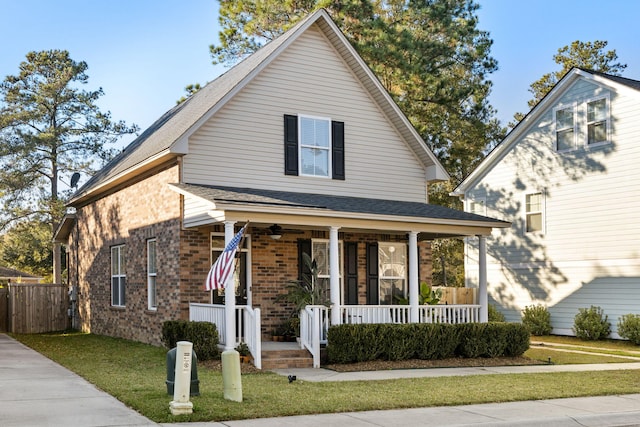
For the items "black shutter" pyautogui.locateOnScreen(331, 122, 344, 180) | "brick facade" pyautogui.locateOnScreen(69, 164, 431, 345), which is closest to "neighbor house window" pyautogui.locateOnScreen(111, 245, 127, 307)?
"brick facade" pyautogui.locateOnScreen(69, 164, 431, 345)

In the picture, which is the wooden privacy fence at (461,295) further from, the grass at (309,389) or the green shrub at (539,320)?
the grass at (309,389)

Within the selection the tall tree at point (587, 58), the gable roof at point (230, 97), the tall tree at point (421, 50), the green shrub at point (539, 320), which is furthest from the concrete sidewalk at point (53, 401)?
the tall tree at point (587, 58)

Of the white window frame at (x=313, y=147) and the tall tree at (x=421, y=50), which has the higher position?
the tall tree at (x=421, y=50)

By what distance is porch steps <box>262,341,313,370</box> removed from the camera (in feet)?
50.6

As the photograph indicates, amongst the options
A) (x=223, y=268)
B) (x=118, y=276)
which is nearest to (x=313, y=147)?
(x=118, y=276)

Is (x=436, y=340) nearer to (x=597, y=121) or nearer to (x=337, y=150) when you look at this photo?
(x=337, y=150)

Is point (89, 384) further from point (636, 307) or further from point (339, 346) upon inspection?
point (636, 307)

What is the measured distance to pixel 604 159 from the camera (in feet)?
77.5

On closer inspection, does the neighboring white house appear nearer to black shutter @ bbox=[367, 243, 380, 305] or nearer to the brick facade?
the brick facade

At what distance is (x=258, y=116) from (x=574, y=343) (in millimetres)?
11805

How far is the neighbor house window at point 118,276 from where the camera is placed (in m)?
21.4

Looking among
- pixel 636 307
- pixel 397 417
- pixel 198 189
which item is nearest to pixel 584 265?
pixel 636 307

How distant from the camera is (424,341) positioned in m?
16.7

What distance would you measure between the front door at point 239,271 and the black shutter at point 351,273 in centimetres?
287
